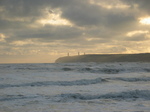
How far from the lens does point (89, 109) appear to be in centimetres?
589

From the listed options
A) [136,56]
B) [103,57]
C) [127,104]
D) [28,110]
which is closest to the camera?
[28,110]

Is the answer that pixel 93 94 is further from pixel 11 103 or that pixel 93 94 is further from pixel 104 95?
pixel 11 103

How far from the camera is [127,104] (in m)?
6.59

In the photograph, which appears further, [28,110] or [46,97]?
[46,97]

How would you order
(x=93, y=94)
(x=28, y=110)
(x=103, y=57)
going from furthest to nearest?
1. (x=103, y=57)
2. (x=93, y=94)
3. (x=28, y=110)

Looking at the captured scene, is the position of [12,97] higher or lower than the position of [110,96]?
higher

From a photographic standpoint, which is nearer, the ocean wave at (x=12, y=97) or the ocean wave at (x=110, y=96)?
the ocean wave at (x=12, y=97)

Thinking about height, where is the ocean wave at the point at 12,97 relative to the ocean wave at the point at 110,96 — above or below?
above

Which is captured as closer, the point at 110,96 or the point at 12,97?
the point at 12,97

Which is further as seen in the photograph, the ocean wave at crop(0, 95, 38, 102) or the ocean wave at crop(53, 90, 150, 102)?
the ocean wave at crop(53, 90, 150, 102)

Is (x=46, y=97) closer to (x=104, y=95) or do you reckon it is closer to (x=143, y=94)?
(x=104, y=95)

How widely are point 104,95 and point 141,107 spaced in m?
2.00

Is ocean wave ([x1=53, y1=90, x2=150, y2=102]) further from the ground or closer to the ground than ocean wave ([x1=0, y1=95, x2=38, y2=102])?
closer to the ground

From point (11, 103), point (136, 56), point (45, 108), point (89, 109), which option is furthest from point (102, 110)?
point (136, 56)
